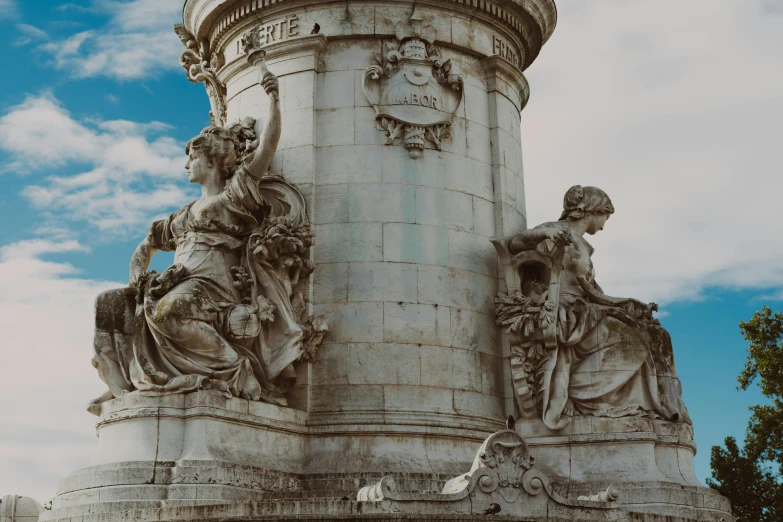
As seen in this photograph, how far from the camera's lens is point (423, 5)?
744 inches

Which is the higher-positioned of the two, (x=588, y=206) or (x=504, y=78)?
(x=504, y=78)

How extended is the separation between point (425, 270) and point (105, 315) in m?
4.63

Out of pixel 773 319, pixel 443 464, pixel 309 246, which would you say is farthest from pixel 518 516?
pixel 773 319

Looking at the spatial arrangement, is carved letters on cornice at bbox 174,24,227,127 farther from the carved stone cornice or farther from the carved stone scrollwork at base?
the carved stone scrollwork at base

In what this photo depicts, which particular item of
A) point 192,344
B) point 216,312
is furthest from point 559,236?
point 192,344

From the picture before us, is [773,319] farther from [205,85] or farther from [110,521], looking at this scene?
[110,521]

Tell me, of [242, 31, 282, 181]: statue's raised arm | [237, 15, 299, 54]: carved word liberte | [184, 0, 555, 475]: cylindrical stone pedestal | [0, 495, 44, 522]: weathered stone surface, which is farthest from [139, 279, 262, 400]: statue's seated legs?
[237, 15, 299, 54]: carved word liberte

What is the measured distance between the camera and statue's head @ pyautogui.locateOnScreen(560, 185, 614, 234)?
1888 cm

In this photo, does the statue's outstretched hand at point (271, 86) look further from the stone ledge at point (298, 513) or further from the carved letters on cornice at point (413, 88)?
the stone ledge at point (298, 513)

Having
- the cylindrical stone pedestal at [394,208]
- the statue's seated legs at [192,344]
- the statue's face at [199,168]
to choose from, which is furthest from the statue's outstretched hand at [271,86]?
the statue's seated legs at [192,344]

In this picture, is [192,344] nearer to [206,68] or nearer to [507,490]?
[507,490]

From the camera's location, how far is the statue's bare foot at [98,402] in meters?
16.8

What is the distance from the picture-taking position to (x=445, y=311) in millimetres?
17672

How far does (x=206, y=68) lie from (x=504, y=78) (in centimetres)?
497
